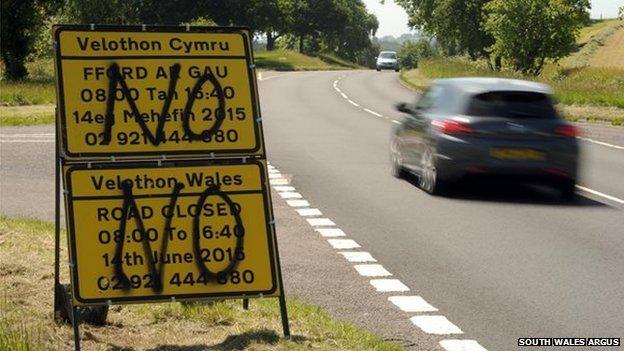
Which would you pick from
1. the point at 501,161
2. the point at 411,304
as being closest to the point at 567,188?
the point at 501,161

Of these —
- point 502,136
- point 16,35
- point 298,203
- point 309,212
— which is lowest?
point 16,35

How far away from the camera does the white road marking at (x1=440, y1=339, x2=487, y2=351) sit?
8128 millimetres

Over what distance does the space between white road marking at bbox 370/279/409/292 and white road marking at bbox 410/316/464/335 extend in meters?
1.18

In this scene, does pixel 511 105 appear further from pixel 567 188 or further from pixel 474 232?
pixel 474 232

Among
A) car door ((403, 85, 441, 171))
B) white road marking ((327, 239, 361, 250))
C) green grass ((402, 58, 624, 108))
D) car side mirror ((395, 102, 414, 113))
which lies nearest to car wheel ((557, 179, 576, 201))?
car door ((403, 85, 441, 171))

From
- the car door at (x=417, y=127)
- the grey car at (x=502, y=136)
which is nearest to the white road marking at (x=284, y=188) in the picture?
→ the car door at (x=417, y=127)

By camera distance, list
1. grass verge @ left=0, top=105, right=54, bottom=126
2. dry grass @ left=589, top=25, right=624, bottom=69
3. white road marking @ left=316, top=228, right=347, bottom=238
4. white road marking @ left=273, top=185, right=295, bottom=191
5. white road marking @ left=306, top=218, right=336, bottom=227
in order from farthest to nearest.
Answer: dry grass @ left=589, top=25, right=624, bottom=69 < grass verge @ left=0, top=105, right=54, bottom=126 < white road marking @ left=273, top=185, right=295, bottom=191 < white road marking @ left=306, top=218, right=336, bottom=227 < white road marking @ left=316, top=228, right=347, bottom=238

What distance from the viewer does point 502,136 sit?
55.2 feet

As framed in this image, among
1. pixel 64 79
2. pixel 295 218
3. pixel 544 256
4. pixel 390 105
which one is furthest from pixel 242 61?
pixel 390 105

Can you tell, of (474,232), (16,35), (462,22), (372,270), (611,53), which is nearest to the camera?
(372,270)

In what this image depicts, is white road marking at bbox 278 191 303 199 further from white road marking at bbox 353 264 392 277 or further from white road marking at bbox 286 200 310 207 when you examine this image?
white road marking at bbox 353 264 392 277

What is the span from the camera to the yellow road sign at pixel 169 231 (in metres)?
7.65

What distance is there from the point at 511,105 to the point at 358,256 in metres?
5.48

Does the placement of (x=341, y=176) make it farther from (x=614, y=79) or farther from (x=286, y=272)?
(x=614, y=79)
